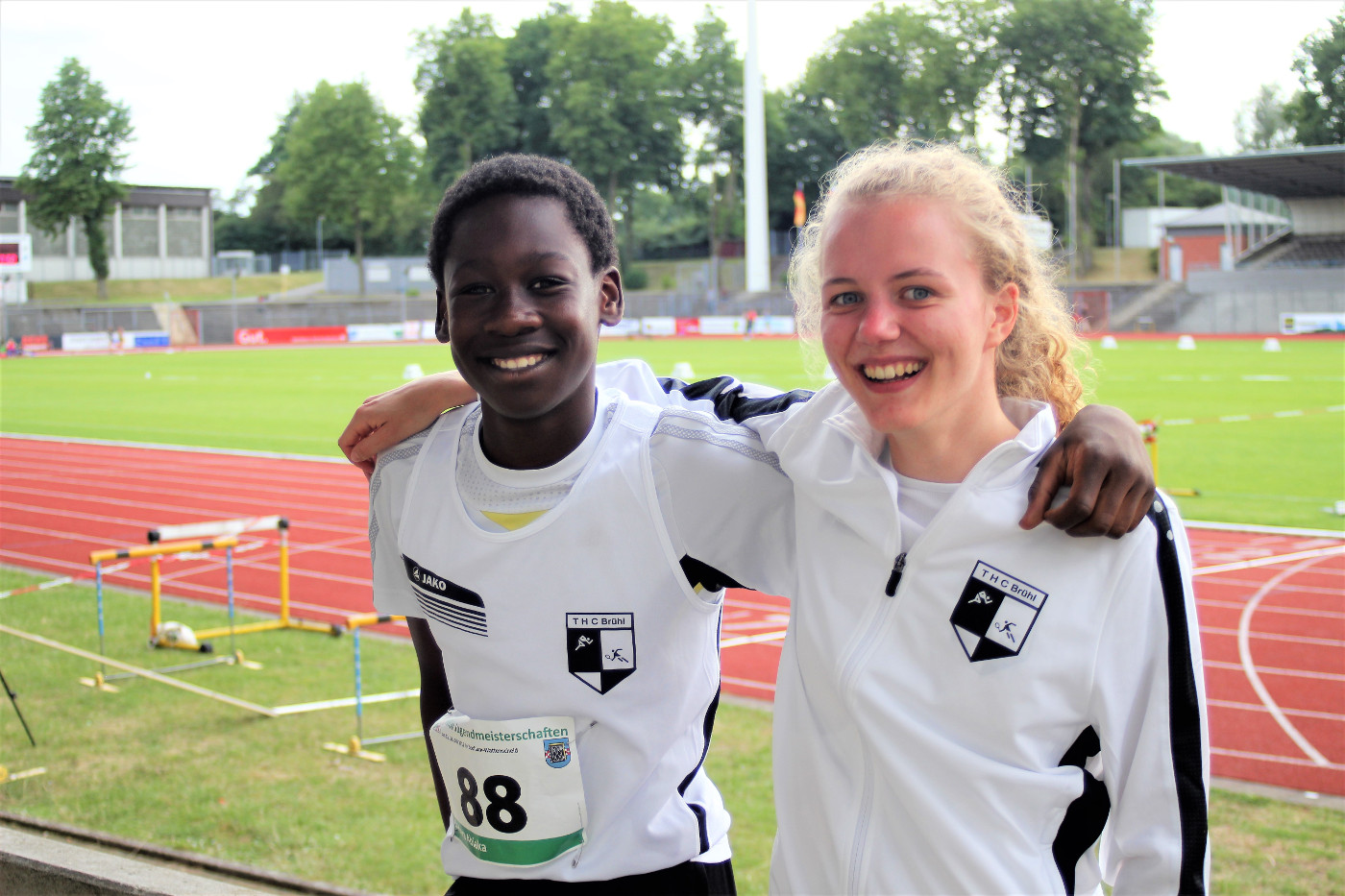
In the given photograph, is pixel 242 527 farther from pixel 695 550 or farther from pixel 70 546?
pixel 695 550

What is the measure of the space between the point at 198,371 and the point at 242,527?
25.9m

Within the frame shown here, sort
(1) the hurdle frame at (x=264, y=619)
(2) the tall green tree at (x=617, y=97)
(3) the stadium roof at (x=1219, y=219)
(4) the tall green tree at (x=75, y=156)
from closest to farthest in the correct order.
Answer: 1. (1) the hurdle frame at (x=264, y=619)
2. (4) the tall green tree at (x=75, y=156)
3. (3) the stadium roof at (x=1219, y=219)
4. (2) the tall green tree at (x=617, y=97)

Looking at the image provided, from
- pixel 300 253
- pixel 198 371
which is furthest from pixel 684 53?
pixel 198 371

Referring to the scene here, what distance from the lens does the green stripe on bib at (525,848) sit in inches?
72.8

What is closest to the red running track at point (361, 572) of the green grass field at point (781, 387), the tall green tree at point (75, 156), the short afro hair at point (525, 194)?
the green grass field at point (781, 387)

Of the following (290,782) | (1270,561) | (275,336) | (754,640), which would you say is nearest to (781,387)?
(1270,561)

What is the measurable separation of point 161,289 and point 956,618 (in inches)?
2356

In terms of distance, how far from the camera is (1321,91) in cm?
5316

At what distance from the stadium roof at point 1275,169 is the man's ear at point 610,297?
4146 cm

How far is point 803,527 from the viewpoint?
68.7 inches

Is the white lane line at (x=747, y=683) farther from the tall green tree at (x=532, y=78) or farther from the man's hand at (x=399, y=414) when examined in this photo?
the tall green tree at (x=532, y=78)

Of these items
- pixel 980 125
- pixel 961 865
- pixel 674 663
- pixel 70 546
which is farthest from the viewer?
pixel 980 125

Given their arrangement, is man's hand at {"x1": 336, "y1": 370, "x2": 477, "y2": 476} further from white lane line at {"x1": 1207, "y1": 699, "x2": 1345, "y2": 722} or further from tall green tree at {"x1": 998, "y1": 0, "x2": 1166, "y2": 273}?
tall green tree at {"x1": 998, "y1": 0, "x2": 1166, "y2": 273}

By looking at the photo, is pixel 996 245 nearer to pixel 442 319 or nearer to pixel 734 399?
pixel 734 399
